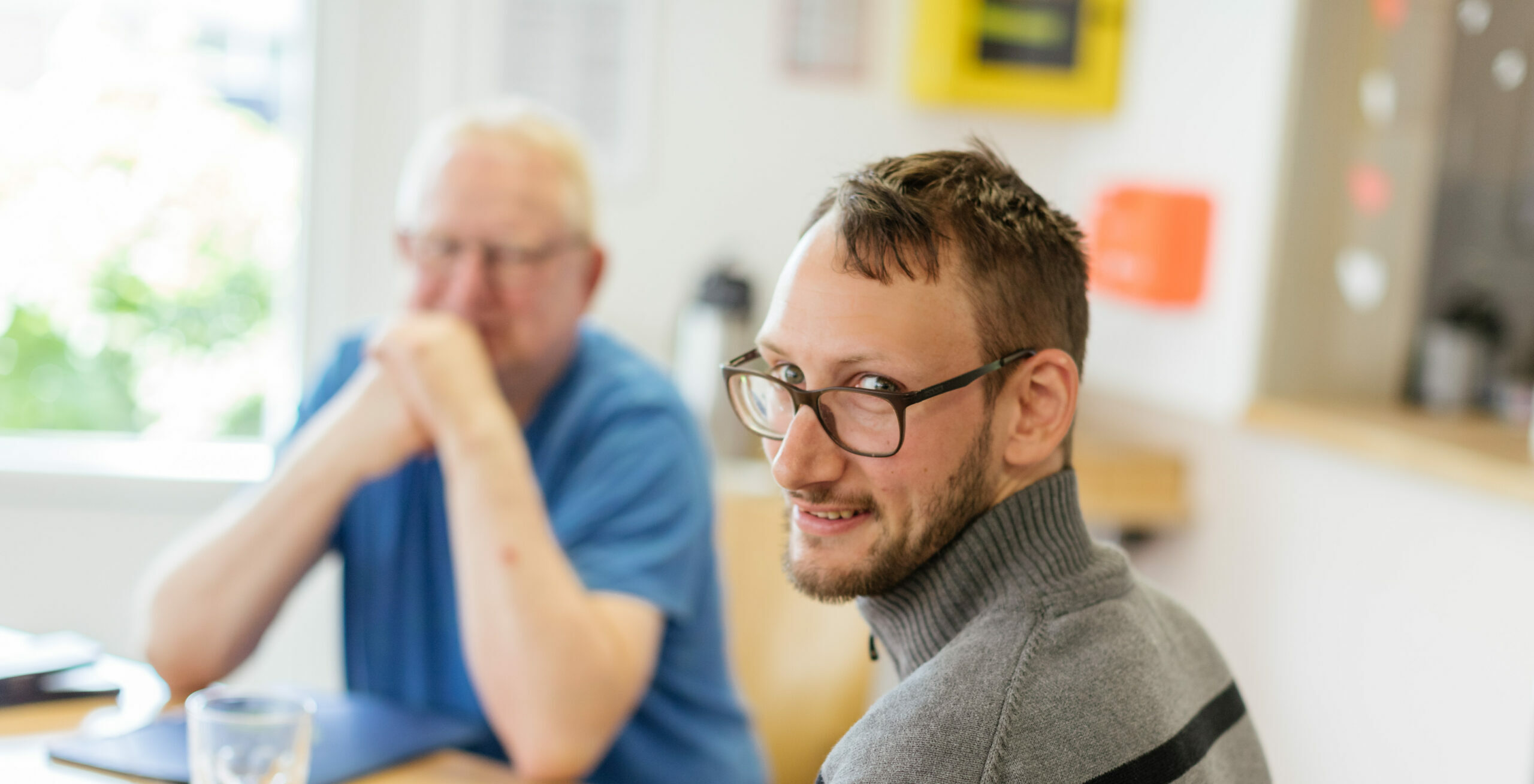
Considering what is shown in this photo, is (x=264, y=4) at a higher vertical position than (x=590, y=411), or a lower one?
higher

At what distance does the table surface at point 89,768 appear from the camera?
108 cm

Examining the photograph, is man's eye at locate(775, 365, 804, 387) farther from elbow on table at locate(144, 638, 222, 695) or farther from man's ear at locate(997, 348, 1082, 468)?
elbow on table at locate(144, 638, 222, 695)

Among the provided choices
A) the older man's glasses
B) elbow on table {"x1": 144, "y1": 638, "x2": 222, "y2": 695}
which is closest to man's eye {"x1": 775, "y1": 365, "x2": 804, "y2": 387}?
the older man's glasses

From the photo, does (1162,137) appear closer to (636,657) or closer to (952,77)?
(952,77)

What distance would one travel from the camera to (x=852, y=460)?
0.73 meters

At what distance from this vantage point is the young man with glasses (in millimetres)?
676

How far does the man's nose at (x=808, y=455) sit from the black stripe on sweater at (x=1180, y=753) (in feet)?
0.69

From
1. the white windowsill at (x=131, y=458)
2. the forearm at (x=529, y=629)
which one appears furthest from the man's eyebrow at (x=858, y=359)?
the white windowsill at (x=131, y=458)

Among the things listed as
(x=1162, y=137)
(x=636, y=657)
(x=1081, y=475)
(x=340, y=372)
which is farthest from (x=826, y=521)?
(x=1162, y=137)

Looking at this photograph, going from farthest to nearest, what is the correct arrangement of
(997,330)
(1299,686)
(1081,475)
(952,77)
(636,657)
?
1. (952,77)
2. (1081,475)
3. (1299,686)
4. (636,657)
5. (997,330)

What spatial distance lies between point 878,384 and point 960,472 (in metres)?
0.07

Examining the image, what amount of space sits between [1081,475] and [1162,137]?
26.8 inches

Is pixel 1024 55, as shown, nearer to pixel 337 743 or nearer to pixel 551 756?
pixel 551 756

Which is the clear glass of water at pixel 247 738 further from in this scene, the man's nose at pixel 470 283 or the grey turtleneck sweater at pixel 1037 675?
the man's nose at pixel 470 283
